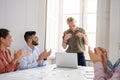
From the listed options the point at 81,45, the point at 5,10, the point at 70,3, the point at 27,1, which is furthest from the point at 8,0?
the point at 70,3

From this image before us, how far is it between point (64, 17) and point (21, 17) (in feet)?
5.37

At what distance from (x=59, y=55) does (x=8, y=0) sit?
1.48 meters

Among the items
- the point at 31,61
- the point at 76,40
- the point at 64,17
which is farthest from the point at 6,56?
the point at 64,17

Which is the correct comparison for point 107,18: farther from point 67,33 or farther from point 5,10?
point 5,10

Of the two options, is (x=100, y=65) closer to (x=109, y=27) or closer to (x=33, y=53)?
(x=33, y=53)

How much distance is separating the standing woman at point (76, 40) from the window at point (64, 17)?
65 centimetres

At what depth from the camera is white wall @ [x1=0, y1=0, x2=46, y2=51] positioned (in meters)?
3.64

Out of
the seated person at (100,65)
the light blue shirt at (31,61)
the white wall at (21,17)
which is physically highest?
the white wall at (21,17)

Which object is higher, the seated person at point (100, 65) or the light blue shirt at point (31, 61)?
the seated person at point (100, 65)

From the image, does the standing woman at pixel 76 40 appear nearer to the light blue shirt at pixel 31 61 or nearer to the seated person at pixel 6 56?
the light blue shirt at pixel 31 61

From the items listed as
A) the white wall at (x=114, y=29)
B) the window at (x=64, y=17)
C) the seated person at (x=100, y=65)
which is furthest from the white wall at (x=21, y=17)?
the seated person at (x=100, y=65)

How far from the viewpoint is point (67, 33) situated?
4.42 meters

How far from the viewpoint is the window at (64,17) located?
500 centimetres

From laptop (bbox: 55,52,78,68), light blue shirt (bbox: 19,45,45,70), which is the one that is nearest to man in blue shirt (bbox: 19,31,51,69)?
light blue shirt (bbox: 19,45,45,70)
